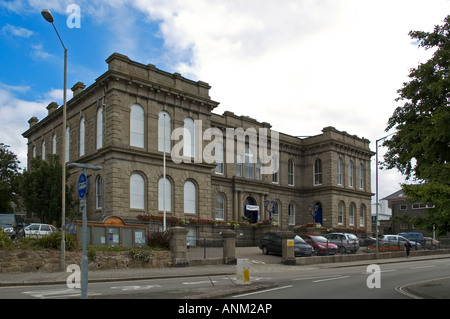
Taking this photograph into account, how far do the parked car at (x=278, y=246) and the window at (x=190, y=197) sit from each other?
7466 mm

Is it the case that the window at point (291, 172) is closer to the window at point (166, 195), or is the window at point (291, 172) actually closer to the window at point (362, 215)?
the window at point (362, 215)

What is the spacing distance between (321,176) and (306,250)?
24695 mm

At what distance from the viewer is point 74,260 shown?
858 inches

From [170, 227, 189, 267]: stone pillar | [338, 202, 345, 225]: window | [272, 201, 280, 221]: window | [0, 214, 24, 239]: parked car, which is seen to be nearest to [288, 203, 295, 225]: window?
[272, 201, 280, 221]: window

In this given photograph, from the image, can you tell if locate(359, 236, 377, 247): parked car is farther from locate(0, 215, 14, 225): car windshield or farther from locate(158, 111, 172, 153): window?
locate(0, 215, 14, 225): car windshield

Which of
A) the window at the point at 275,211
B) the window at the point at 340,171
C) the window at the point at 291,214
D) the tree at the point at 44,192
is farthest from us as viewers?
the window at the point at 340,171

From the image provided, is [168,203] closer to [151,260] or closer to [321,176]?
[151,260]

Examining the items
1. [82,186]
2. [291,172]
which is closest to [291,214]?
[291,172]

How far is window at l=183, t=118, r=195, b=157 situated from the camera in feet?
127

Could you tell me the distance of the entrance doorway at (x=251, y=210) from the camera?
48.1 meters

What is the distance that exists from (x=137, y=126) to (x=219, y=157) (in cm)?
1185

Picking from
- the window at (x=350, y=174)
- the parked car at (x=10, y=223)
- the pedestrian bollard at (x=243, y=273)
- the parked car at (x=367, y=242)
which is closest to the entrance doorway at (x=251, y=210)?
the parked car at (x=367, y=242)

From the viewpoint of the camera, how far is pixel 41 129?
4612 cm

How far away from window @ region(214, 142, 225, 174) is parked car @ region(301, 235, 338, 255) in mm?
14409
